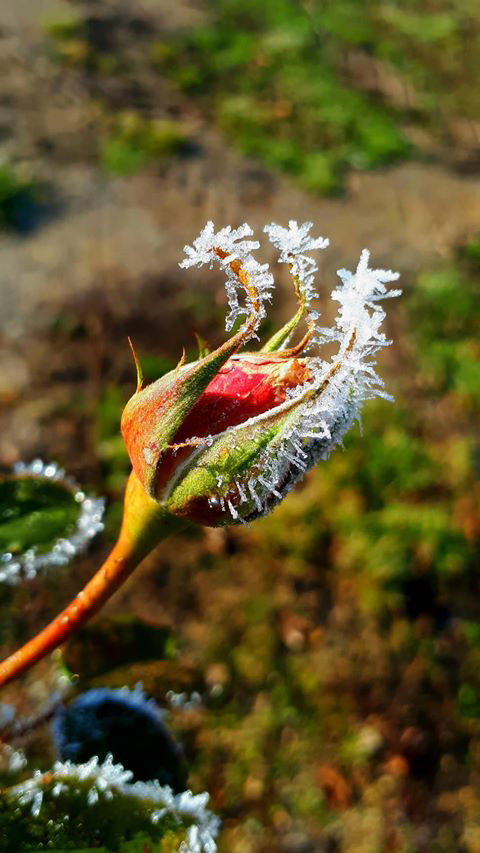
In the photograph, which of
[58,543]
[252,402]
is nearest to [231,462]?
[252,402]

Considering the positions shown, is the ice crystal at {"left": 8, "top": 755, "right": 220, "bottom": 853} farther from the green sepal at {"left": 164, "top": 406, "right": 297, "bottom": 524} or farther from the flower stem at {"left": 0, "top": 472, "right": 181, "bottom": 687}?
the green sepal at {"left": 164, "top": 406, "right": 297, "bottom": 524}

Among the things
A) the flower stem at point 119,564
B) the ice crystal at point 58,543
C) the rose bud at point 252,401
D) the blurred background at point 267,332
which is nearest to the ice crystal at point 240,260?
the rose bud at point 252,401

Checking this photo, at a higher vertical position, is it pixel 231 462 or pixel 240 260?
pixel 240 260

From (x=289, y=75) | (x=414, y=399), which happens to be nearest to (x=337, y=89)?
(x=289, y=75)

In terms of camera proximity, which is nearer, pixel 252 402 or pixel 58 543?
→ pixel 252 402

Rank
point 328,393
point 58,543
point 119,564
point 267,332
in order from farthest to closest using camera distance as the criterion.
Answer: point 267,332, point 58,543, point 119,564, point 328,393

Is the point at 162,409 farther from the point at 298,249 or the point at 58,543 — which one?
the point at 58,543

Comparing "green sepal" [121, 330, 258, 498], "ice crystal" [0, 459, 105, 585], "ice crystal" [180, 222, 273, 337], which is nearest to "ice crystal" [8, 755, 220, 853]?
"ice crystal" [0, 459, 105, 585]
